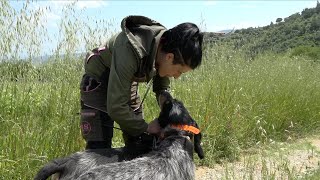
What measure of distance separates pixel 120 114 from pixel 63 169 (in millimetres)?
→ 586

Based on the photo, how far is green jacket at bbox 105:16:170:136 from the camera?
283 centimetres

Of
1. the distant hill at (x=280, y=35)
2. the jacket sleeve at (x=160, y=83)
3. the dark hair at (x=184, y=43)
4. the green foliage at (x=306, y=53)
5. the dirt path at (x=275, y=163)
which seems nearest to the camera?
the dark hair at (x=184, y=43)

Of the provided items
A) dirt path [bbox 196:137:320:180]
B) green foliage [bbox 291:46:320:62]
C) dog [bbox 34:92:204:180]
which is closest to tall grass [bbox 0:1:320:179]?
dirt path [bbox 196:137:320:180]

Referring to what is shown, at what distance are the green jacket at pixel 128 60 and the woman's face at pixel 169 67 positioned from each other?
102 mm

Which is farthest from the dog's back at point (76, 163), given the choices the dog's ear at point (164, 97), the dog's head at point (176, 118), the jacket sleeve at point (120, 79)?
the dog's ear at point (164, 97)

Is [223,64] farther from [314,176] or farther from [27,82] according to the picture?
[27,82]

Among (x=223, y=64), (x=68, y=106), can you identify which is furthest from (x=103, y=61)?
(x=223, y=64)

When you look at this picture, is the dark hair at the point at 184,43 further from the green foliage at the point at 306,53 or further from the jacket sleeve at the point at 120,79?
the green foliage at the point at 306,53

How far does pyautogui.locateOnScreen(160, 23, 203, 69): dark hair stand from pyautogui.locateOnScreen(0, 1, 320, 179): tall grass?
150 centimetres

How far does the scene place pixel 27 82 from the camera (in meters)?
4.21

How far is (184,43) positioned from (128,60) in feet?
1.50

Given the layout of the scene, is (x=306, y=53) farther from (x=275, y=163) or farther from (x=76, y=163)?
(x=76, y=163)

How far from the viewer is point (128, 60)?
2.82m

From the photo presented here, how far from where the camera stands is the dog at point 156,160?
2873 mm
